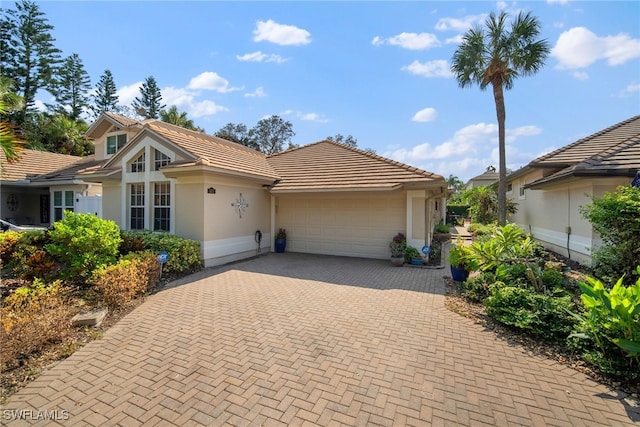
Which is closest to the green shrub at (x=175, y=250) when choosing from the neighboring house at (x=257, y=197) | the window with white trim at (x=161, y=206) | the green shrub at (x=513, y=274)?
the neighboring house at (x=257, y=197)

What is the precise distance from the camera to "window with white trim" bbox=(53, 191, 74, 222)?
16.2 metres

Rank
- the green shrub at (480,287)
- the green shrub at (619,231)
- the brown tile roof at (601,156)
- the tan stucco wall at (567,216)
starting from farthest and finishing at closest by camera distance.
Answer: the tan stucco wall at (567,216), the brown tile roof at (601,156), the green shrub at (480,287), the green shrub at (619,231)

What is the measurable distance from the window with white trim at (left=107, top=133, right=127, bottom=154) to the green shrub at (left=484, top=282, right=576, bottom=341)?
17.6m

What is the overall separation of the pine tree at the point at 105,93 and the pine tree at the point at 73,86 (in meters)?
1.82

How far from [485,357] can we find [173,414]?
405cm

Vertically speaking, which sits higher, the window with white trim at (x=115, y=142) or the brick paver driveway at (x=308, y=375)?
the window with white trim at (x=115, y=142)

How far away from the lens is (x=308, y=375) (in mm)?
3625

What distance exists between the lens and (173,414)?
2.95 metres

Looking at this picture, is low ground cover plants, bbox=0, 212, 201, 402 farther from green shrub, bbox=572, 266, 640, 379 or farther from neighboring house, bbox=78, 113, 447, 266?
green shrub, bbox=572, 266, 640, 379

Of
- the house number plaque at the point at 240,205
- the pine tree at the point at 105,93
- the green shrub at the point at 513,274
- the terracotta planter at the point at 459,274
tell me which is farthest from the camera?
the pine tree at the point at 105,93

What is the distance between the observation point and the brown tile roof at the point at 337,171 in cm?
1035

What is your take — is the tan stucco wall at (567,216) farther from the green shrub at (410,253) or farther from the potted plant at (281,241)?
the potted plant at (281,241)
